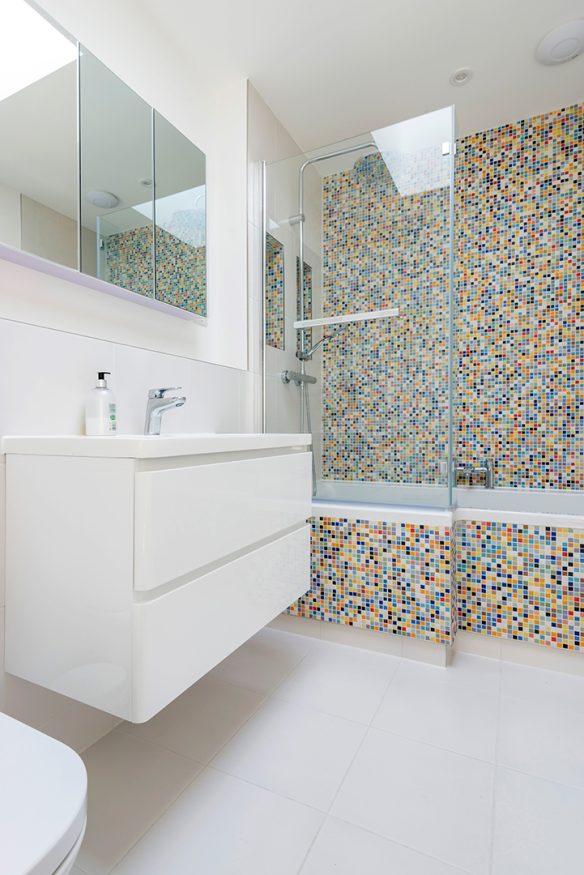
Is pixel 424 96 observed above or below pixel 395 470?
above

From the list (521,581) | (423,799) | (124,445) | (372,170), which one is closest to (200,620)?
(124,445)

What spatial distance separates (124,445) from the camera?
86 cm

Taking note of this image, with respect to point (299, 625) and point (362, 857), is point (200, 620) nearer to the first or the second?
point (362, 857)

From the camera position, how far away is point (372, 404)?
6.31 feet

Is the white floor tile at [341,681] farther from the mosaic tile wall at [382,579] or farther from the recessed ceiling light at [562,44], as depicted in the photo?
the recessed ceiling light at [562,44]

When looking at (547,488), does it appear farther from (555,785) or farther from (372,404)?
(555,785)

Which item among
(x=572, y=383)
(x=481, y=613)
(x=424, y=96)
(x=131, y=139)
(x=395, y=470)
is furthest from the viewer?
(x=572, y=383)

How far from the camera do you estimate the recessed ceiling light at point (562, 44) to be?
1804mm

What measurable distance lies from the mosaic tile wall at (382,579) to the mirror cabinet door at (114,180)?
3.79 feet

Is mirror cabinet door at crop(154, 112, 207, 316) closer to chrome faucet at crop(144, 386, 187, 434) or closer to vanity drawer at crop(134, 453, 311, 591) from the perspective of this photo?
chrome faucet at crop(144, 386, 187, 434)

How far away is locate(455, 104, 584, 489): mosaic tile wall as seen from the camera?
234cm

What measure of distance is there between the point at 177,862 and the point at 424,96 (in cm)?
290

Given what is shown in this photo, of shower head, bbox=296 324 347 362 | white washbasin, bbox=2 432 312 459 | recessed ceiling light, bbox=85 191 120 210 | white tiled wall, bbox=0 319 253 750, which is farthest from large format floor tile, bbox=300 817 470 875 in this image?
recessed ceiling light, bbox=85 191 120 210

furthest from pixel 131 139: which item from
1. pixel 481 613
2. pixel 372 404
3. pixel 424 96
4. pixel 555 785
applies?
pixel 555 785
